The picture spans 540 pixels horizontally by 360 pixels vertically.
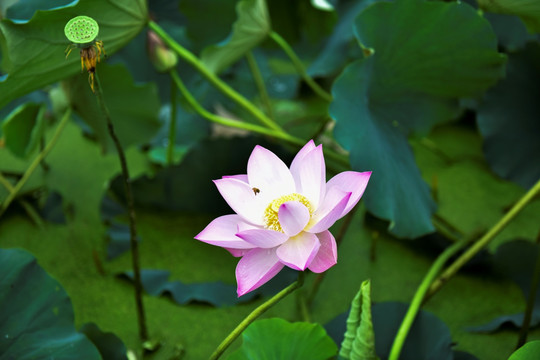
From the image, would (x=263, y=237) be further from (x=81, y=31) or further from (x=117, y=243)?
(x=117, y=243)

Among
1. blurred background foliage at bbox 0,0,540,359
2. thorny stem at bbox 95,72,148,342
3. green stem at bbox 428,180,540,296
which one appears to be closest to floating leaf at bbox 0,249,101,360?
blurred background foliage at bbox 0,0,540,359

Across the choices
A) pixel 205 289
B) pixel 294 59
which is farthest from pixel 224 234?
pixel 294 59

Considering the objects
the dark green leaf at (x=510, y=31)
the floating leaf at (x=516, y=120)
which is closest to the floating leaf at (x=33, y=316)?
the floating leaf at (x=516, y=120)

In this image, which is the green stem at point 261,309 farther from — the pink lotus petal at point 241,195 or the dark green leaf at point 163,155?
the dark green leaf at point 163,155

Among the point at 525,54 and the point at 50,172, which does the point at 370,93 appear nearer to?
the point at 525,54

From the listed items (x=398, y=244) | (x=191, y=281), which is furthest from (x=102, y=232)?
(x=398, y=244)

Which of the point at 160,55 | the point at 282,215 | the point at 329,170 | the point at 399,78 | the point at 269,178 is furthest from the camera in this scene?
the point at 329,170
